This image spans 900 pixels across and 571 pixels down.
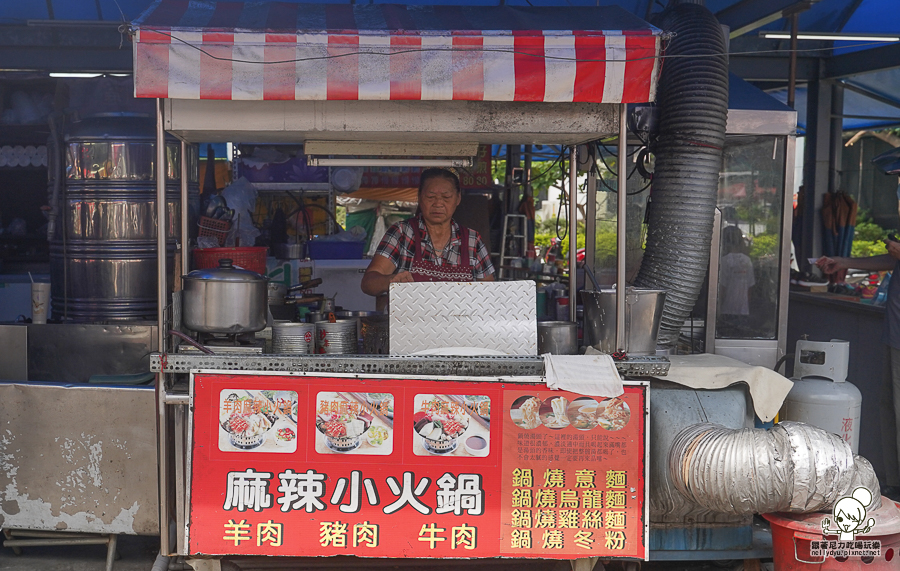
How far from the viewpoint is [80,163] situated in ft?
13.8

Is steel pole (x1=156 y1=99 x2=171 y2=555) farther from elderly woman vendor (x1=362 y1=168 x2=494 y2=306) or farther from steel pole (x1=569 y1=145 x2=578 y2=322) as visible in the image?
steel pole (x1=569 y1=145 x2=578 y2=322)

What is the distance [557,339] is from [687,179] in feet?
4.21

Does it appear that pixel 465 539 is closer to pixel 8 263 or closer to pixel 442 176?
pixel 442 176

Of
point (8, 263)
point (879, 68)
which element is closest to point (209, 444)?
point (8, 263)

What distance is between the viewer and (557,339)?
12.1ft

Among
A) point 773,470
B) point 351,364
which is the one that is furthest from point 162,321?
point 773,470

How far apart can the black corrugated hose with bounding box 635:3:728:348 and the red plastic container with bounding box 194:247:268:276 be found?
86.6 inches

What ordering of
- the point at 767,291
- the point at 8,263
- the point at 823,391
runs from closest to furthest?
the point at 823,391
the point at 767,291
the point at 8,263

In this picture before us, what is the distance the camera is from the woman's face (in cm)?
434

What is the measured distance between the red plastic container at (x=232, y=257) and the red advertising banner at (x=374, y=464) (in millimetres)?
1071

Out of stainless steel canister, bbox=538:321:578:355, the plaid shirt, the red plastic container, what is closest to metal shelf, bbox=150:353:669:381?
stainless steel canister, bbox=538:321:578:355

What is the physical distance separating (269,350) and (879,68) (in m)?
7.22

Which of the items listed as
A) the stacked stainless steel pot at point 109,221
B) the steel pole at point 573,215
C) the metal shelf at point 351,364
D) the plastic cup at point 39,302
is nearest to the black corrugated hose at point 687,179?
the steel pole at point 573,215

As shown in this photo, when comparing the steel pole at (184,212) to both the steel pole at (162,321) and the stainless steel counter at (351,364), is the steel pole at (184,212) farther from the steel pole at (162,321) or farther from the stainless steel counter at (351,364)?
the stainless steel counter at (351,364)
